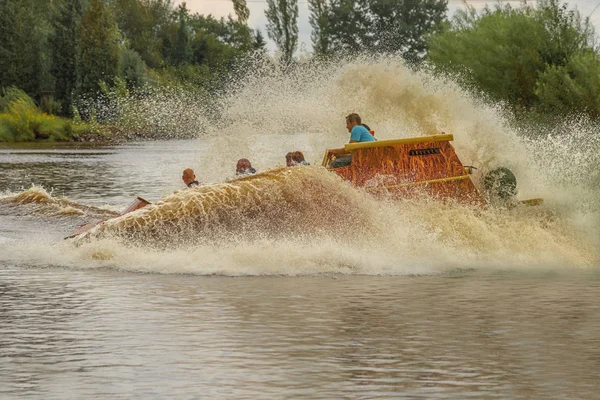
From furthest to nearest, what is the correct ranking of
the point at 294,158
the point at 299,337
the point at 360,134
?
the point at 294,158, the point at 360,134, the point at 299,337

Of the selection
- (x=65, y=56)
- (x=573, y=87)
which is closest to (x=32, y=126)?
(x=65, y=56)

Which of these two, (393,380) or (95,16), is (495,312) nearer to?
(393,380)

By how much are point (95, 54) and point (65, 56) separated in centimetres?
214

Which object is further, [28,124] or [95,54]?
[95,54]

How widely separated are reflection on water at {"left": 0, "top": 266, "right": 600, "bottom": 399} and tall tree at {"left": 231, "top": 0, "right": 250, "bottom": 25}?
117m

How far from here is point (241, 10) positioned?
430ft

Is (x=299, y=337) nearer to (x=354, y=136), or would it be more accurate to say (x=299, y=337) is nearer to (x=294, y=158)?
(x=354, y=136)

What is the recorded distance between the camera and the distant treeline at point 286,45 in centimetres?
4928

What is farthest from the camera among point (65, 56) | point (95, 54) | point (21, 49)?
point (21, 49)

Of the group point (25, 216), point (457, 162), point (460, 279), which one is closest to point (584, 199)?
point (457, 162)

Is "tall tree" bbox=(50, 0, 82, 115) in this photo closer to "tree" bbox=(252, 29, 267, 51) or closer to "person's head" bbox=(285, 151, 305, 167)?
"tree" bbox=(252, 29, 267, 51)

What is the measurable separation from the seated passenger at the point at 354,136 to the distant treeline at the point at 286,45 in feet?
96.3

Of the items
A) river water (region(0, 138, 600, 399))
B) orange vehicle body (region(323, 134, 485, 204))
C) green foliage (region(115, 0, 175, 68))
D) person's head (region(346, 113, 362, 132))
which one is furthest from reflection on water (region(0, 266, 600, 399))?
green foliage (region(115, 0, 175, 68))

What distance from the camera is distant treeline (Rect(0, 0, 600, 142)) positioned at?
4928cm
